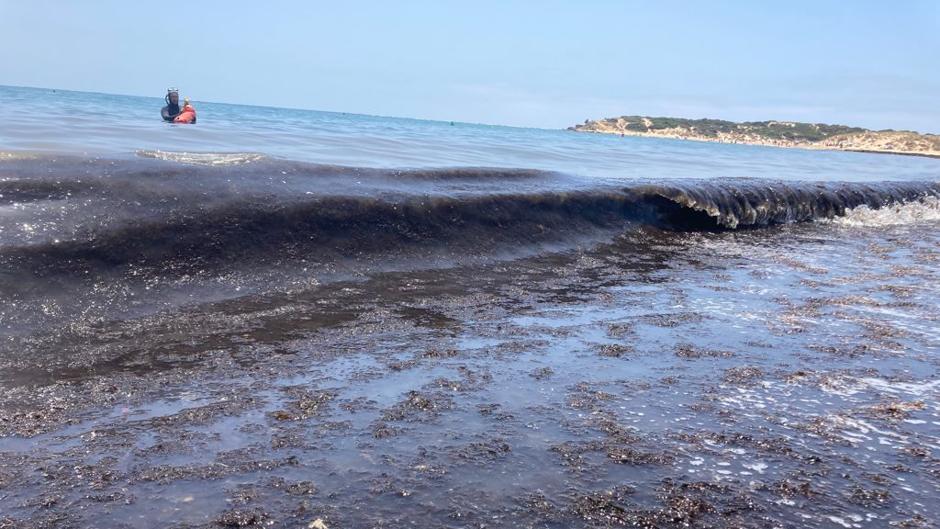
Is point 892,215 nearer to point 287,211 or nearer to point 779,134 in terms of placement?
point 287,211

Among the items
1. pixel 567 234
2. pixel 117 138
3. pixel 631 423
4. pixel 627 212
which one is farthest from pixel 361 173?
pixel 117 138

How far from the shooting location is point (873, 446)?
11.5ft

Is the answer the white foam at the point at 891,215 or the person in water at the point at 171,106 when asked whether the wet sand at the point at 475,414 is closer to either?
the white foam at the point at 891,215

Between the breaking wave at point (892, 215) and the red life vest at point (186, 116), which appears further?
the red life vest at point (186, 116)

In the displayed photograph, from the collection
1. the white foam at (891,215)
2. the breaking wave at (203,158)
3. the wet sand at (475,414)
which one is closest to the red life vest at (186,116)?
the breaking wave at (203,158)

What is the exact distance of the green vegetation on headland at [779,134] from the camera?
103688 millimetres

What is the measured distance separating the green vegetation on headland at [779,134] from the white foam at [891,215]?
84449 mm

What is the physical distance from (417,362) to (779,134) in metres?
Answer: 139

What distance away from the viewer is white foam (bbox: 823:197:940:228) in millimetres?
14406

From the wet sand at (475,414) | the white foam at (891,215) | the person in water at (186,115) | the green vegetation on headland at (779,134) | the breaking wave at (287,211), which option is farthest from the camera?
the green vegetation on headland at (779,134)

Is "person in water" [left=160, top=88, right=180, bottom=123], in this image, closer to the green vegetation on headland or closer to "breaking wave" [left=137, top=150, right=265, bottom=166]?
"breaking wave" [left=137, top=150, right=265, bottom=166]

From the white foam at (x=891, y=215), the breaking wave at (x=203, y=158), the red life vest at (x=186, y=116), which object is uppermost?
the red life vest at (x=186, y=116)

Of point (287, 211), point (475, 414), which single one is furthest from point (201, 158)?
point (475, 414)

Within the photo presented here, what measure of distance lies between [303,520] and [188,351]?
2.28 meters
